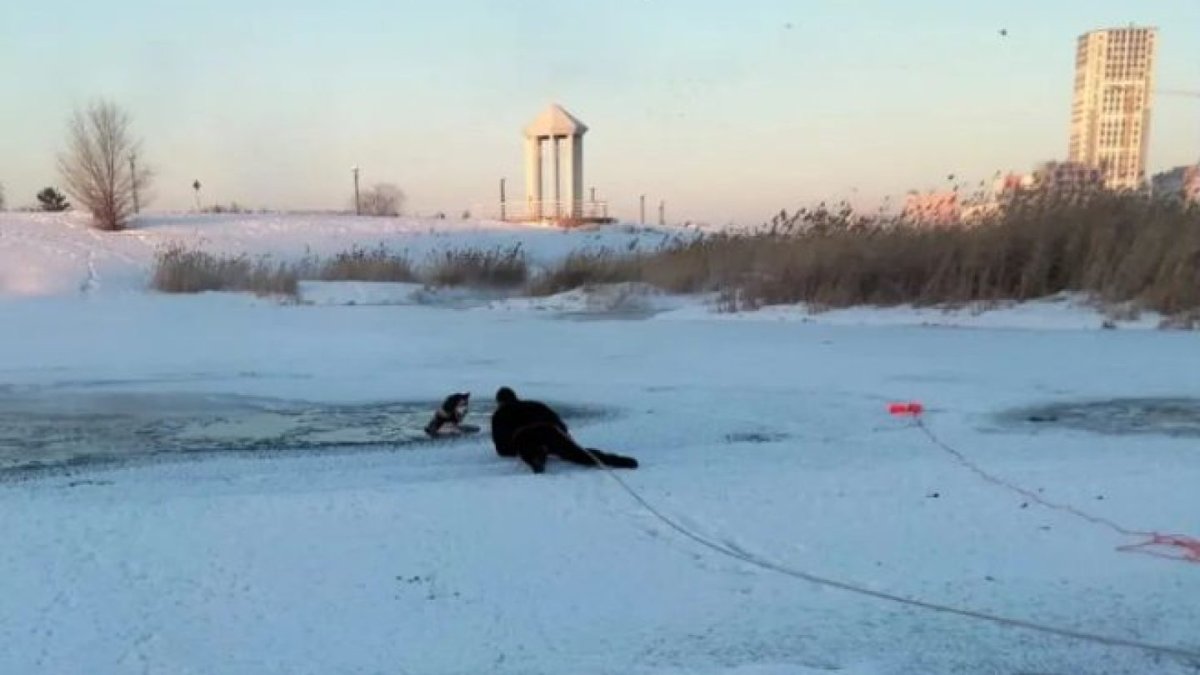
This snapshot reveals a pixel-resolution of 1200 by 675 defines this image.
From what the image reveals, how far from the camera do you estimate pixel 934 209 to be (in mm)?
15766

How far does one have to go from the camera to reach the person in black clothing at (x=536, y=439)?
5.30 m

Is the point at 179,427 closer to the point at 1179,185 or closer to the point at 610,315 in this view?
the point at 610,315

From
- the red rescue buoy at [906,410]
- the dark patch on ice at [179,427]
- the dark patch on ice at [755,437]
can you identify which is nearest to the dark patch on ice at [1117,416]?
the red rescue buoy at [906,410]

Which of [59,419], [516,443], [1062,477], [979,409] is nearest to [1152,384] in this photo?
[979,409]

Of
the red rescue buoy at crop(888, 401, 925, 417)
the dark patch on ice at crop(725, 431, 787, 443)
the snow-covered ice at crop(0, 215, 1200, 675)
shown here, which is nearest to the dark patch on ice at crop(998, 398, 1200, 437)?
the snow-covered ice at crop(0, 215, 1200, 675)

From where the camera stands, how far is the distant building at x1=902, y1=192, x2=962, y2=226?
49.8 feet

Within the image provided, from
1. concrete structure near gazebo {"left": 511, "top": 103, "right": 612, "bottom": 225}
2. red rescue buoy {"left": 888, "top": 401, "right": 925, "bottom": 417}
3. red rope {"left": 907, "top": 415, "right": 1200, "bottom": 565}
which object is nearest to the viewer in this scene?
red rope {"left": 907, "top": 415, "right": 1200, "bottom": 565}

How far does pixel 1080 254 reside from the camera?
1322cm

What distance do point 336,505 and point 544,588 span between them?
1.32 meters

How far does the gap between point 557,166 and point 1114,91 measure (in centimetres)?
2368

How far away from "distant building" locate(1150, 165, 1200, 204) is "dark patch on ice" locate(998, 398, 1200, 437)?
8.02 m

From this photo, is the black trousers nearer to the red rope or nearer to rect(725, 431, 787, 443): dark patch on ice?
rect(725, 431, 787, 443): dark patch on ice

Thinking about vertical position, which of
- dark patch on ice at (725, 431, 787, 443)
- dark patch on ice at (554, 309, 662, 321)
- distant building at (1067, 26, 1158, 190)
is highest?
distant building at (1067, 26, 1158, 190)

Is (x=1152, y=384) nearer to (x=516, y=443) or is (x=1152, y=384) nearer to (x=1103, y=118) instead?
(x=516, y=443)
